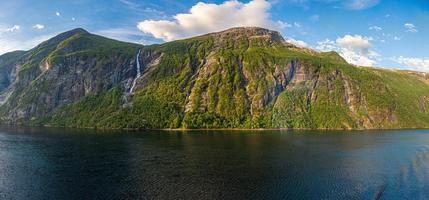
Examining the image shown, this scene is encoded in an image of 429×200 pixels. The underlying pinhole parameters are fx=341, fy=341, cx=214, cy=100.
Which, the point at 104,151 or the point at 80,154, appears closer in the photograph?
the point at 80,154

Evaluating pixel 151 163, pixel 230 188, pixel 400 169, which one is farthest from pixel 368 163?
pixel 151 163

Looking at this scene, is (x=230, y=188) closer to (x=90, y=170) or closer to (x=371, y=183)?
(x=371, y=183)

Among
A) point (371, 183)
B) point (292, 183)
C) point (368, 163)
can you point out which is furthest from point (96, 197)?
point (368, 163)

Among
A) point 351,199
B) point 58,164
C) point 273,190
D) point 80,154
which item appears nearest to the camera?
point 351,199

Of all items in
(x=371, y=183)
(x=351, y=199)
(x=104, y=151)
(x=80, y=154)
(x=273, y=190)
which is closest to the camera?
(x=351, y=199)

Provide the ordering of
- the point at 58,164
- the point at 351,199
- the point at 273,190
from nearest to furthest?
the point at 351,199
the point at 273,190
the point at 58,164

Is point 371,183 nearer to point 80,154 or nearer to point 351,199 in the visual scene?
point 351,199
